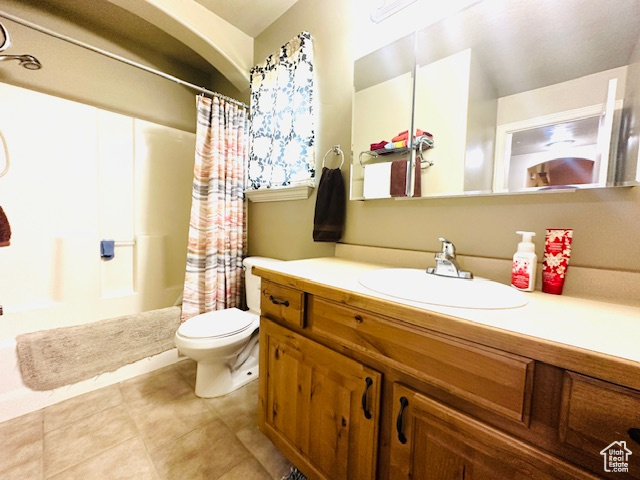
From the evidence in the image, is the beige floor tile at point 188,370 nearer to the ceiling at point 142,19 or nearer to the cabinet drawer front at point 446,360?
the cabinet drawer front at point 446,360

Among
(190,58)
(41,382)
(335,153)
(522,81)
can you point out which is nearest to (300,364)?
(335,153)

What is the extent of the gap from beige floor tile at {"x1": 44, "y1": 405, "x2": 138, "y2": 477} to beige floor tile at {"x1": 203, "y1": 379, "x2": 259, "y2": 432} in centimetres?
39

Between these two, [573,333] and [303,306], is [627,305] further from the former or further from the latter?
[303,306]

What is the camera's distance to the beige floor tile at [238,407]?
1.34 m

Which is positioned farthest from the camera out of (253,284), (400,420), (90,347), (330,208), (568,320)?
(253,284)

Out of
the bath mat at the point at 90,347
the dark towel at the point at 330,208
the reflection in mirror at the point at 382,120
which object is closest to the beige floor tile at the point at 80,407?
the bath mat at the point at 90,347

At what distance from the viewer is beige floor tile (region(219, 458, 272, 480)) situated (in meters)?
1.05

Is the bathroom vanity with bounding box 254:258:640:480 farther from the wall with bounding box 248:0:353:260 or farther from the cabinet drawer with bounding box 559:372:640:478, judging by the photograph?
the wall with bounding box 248:0:353:260

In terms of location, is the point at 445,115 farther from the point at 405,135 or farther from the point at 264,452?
the point at 264,452

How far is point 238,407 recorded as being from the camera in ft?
4.75

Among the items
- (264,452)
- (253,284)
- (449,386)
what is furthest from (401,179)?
(264,452)

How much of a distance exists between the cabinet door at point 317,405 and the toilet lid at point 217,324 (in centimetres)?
44

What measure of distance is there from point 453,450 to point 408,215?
0.86m

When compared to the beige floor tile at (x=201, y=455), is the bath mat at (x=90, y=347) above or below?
above
